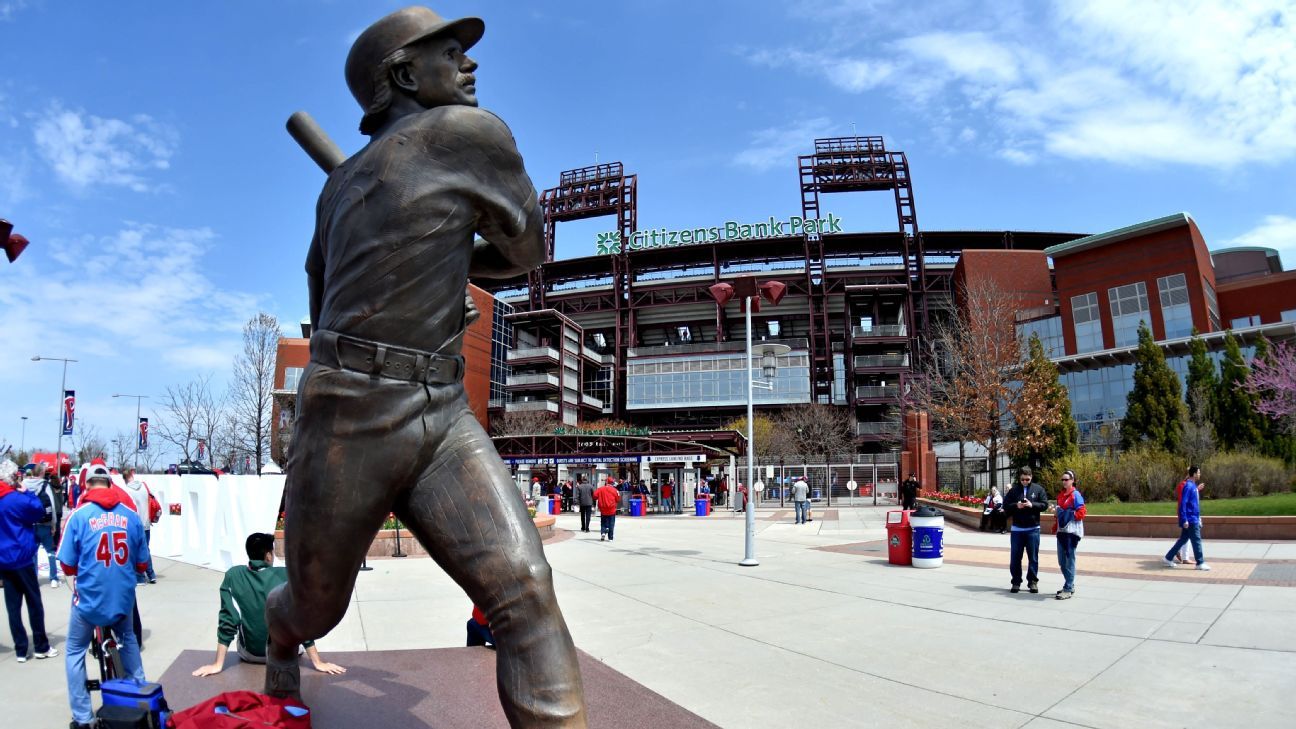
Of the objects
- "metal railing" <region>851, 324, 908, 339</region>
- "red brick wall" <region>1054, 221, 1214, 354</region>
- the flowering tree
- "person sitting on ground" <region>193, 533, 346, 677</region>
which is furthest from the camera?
"metal railing" <region>851, 324, 908, 339</region>

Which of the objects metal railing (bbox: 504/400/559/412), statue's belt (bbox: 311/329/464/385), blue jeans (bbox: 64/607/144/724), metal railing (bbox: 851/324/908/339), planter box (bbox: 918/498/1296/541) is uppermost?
metal railing (bbox: 851/324/908/339)

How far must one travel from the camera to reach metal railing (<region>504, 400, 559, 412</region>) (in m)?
62.8

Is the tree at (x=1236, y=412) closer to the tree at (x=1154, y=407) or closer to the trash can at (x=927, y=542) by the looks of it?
the tree at (x=1154, y=407)

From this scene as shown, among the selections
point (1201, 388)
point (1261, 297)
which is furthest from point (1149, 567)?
point (1261, 297)

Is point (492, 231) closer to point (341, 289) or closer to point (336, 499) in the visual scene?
point (341, 289)

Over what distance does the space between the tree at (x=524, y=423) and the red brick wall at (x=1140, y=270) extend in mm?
37073

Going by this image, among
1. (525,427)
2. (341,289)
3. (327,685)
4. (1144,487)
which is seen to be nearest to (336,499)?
(341,289)

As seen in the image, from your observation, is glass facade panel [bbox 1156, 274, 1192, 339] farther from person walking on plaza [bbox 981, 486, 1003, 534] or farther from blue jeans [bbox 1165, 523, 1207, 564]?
blue jeans [bbox 1165, 523, 1207, 564]

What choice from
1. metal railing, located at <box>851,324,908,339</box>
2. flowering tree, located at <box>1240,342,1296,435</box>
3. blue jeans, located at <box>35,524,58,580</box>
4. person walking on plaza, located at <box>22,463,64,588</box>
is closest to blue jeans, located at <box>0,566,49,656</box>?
person walking on plaza, located at <box>22,463,64,588</box>

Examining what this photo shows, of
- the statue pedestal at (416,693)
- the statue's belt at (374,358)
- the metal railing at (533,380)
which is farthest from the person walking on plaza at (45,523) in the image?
the metal railing at (533,380)

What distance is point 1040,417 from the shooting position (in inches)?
1028

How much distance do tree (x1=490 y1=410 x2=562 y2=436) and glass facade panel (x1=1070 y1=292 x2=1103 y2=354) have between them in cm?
3676

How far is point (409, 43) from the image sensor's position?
2576mm

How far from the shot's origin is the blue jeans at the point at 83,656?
418cm
